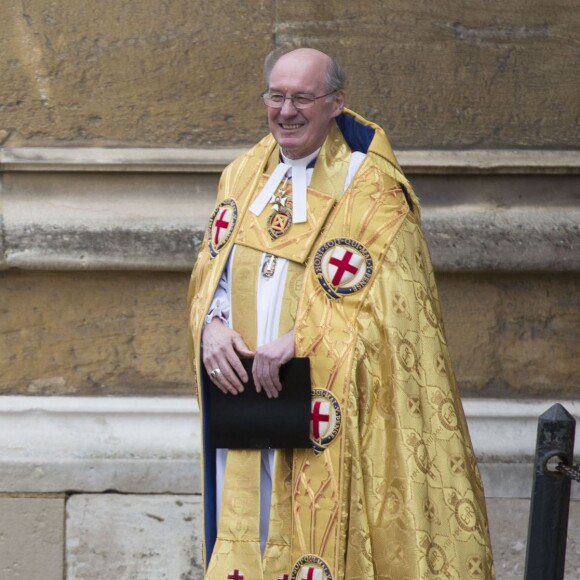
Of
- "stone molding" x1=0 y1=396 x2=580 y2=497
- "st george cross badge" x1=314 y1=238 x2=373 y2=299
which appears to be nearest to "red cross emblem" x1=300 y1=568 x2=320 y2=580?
"st george cross badge" x1=314 y1=238 x2=373 y2=299

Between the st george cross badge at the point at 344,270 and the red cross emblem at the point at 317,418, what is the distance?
0.31 meters

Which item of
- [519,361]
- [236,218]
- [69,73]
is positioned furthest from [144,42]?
[519,361]

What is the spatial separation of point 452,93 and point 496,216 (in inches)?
20.3

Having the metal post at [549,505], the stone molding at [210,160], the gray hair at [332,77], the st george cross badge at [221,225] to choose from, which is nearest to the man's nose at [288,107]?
the gray hair at [332,77]

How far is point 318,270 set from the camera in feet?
12.7

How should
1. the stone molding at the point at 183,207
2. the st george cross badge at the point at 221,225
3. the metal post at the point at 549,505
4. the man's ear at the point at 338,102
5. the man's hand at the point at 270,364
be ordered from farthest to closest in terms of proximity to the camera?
the stone molding at the point at 183,207, the st george cross badge at the point at 221,225, the man's ear at the point at 338,102, the man's hand at the point at 270,364, the metal post at the point at 549,505

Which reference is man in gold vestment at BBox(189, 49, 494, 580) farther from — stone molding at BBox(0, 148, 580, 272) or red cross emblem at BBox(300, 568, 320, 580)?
stone molding at BBox(0, 148, 580, 272)

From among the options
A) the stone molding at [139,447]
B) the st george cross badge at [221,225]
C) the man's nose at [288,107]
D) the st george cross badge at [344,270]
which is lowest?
the stone molding at [139,447]

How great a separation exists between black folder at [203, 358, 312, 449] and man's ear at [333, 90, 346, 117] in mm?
731

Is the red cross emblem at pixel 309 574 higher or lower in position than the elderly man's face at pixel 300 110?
lower

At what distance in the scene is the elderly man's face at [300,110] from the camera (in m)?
3.82

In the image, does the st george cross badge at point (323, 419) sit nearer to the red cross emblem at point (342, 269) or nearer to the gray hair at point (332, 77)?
the red cross emblem at point (342, 269)

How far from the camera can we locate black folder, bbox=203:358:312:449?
150 inches

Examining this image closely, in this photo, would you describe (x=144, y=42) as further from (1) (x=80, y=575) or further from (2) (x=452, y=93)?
(1) (x=80, y=575)
